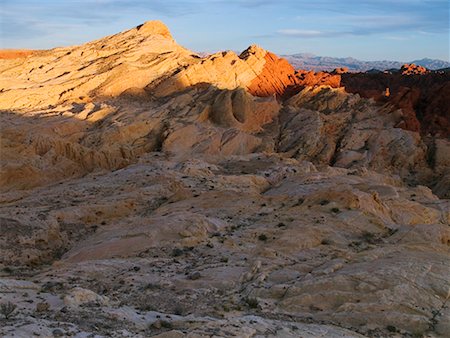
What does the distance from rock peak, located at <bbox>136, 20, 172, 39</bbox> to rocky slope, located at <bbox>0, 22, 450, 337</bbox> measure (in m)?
0.17

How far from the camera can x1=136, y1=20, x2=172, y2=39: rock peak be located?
42844mm

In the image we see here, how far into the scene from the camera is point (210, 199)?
18.9 m

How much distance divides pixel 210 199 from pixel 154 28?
27795mm

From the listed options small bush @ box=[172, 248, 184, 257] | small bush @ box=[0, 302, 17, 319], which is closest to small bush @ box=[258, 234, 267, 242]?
small bush @ box=[172, 248, 184, 257]

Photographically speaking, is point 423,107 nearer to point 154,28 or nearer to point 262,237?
point 154,28

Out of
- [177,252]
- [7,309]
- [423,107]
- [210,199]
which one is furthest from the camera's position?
[423,107]

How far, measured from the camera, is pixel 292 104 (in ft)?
122

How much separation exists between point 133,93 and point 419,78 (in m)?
45.0

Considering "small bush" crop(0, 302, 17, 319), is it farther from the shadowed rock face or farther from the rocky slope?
the shadowed rock face

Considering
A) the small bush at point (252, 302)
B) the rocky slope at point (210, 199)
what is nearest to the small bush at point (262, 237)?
the rocky slope at point (210, 199)

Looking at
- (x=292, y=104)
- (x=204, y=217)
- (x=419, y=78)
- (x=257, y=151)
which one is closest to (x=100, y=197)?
(x=204, y=217)

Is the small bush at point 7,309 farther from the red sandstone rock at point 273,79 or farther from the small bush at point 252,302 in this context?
the red sandstone rock at point 273,79

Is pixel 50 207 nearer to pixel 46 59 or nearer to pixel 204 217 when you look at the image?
pixel 204 217

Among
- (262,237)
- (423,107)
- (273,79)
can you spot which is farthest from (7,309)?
(423,107)
